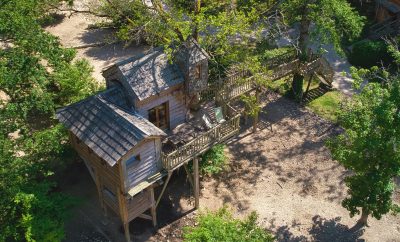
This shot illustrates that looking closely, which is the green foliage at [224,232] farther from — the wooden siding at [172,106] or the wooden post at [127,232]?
the wooden siding at [172,106]

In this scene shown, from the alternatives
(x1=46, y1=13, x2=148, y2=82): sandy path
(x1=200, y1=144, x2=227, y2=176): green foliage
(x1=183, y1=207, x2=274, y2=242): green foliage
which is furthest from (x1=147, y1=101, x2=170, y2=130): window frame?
(x1=46, y1=13, x2=148, y2=82): sandy path

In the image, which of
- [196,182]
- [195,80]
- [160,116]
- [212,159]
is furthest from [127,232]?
[195,80]

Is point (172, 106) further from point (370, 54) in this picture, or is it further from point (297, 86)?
point (370, 54)

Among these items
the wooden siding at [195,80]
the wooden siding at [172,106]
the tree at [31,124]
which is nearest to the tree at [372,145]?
the wooden siding at [195,80]

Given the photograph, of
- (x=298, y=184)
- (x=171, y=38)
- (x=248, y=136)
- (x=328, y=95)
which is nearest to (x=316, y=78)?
(x=328, y=95)

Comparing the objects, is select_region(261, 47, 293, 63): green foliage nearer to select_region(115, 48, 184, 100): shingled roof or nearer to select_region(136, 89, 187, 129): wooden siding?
select_region(136, 89, 187, 129): wooden siding

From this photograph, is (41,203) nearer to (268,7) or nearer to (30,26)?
(30,26)

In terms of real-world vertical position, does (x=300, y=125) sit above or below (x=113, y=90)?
below
